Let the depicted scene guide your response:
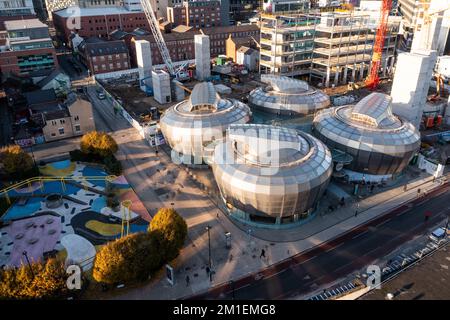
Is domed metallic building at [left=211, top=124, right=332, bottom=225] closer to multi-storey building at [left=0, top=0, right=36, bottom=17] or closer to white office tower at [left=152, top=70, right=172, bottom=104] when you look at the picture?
white office tower at [left=152, top=70, right=172, bottom=104]

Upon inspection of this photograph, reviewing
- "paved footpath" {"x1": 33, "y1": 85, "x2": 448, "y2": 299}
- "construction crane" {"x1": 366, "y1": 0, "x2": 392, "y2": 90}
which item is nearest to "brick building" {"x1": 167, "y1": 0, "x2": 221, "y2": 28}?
"construction crane" {"x1": 366, "y1": 0, "x2": 392, "y2": 90}

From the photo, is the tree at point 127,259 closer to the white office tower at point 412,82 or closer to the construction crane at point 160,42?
the white office tower at point 412,82

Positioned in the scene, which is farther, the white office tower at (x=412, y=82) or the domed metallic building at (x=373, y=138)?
the white office tower at (x=412, y=82)

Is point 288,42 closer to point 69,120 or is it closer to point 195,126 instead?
point 195,126

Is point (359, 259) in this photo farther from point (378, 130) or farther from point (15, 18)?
point (15, 18)

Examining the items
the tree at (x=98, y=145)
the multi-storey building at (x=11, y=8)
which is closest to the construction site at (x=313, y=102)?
the tree at (x=98, y=145)

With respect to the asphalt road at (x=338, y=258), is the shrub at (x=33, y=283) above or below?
above
